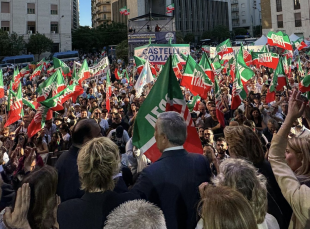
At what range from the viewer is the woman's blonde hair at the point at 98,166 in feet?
7.60

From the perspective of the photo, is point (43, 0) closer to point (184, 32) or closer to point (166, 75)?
point (184, 32)

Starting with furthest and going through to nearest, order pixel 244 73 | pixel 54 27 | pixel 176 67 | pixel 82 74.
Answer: pixel 54 27
pixel 176 67
pixel 82 74
pixel 244 73

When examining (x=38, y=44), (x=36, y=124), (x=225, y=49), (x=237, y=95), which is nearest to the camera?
(x=36, y=124)

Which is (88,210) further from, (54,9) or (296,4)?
(296,4)

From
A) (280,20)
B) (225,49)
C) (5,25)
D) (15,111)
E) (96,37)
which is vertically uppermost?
(280,20)

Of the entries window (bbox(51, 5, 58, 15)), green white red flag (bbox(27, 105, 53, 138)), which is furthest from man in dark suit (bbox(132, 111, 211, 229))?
window (bbox(51, 5, 58, 15))

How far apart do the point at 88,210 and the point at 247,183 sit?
A: 1.02m

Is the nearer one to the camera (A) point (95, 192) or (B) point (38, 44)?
(A) point (95, 192)

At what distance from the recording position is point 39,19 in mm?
48969

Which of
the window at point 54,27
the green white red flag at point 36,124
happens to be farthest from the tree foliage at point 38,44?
the green white red flag at point 36,124

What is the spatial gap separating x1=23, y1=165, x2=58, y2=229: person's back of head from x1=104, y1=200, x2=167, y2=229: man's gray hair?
855mm

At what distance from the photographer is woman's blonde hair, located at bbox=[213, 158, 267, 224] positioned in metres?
2.09

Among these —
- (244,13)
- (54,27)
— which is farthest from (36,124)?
(244,13)

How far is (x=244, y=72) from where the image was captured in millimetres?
10617
